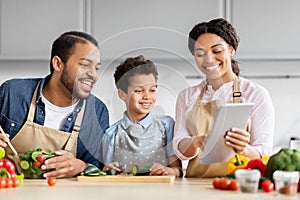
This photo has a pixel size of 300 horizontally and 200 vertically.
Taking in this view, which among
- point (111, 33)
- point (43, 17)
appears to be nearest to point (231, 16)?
point (111, 33)

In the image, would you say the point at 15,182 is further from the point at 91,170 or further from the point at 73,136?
the point at 73,136

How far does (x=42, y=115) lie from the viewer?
2244mm

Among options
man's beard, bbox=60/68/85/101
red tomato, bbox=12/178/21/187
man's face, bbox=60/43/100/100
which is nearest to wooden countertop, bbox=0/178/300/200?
red tomato, bbox=12/178/21/187

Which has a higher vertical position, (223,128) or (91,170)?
(223,128)

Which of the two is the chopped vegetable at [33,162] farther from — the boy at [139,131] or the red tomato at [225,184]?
the red tomato at [225,184]

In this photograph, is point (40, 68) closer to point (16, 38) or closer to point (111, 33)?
point (16, 38)

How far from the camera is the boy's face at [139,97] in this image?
199 cm

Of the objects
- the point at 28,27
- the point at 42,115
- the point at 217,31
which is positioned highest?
the point at 28,27

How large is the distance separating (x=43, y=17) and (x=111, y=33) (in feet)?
1.09

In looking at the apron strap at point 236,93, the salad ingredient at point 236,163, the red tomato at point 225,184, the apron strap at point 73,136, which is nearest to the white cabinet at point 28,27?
the apron strap at point 73,136

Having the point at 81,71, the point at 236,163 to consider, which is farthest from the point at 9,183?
the point at 236,163

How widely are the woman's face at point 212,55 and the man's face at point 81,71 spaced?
0.33m

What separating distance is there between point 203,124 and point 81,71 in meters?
0.45

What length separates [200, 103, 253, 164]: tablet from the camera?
191cm
